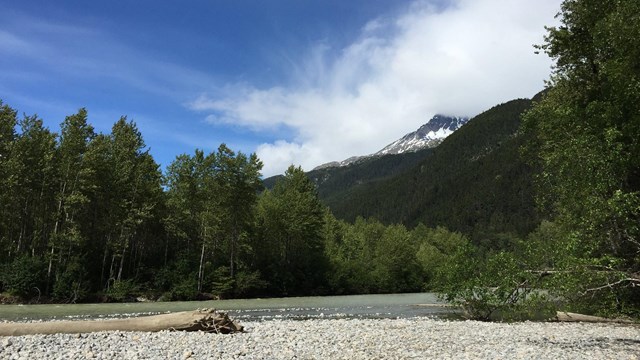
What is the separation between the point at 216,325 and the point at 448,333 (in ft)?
29.8

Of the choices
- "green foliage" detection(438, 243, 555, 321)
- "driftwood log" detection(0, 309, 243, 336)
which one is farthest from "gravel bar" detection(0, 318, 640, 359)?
"green foliage" detection(438, 243, 555, 321)

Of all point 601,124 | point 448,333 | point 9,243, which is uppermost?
point 601,124

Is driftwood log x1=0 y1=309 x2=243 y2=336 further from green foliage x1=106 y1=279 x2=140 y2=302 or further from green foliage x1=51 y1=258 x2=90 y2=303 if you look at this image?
green foliage x1=106 y1=279 x2=140 y2=302

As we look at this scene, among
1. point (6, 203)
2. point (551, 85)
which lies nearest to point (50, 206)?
point (6, 203)

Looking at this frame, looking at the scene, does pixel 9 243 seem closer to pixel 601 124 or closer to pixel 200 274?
pixel 200 274

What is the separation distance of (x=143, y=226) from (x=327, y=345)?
46476mm

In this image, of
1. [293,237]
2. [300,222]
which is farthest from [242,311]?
[293,237]

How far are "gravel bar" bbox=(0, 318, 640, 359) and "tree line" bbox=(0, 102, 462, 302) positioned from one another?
25.3m

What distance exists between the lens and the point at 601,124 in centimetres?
1819

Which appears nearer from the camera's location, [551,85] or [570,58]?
[570,58]

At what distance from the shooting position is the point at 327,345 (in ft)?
46.1

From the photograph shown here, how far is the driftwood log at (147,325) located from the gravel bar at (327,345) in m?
0.61

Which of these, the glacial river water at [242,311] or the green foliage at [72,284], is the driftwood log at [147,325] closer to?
the glacial river water at [242,311]

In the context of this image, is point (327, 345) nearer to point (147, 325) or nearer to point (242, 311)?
point (147, 325)
